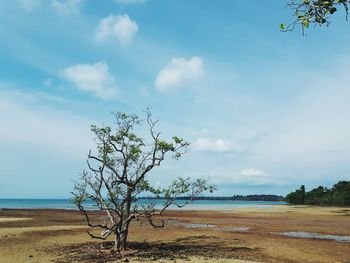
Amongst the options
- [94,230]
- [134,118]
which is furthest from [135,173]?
[94,230]

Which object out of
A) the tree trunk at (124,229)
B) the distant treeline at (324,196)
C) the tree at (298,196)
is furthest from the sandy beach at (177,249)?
the tree at (298,196)

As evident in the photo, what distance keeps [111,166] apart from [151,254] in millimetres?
5909

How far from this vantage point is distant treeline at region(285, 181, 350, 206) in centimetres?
13929

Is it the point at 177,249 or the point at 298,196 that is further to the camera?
the point at 298,196

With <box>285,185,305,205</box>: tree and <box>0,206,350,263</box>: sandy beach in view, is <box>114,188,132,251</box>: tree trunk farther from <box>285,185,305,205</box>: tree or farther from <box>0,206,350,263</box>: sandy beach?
<box>285,185,305,205</box>: tree

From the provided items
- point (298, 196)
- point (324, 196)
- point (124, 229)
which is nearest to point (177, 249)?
point (124, 229)

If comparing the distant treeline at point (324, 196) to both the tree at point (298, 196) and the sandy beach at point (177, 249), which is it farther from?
the sandy beach at point (177, 249)

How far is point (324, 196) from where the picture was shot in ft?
518

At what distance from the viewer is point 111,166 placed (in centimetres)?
2889

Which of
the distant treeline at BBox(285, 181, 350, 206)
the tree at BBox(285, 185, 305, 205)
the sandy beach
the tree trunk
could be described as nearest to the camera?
the sandy beach

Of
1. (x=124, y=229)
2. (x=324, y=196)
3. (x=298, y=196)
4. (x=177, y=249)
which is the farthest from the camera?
(x=298, y=196)

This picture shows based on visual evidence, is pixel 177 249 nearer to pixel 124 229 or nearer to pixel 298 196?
pixel 124 229

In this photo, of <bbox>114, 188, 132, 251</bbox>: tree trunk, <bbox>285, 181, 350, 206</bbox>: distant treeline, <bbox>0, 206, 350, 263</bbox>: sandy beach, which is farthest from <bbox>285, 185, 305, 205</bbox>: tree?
<bbox>114, 188, 132, 251</bbox>: tree trunk

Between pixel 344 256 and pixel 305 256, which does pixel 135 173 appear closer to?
pixel 305 256
